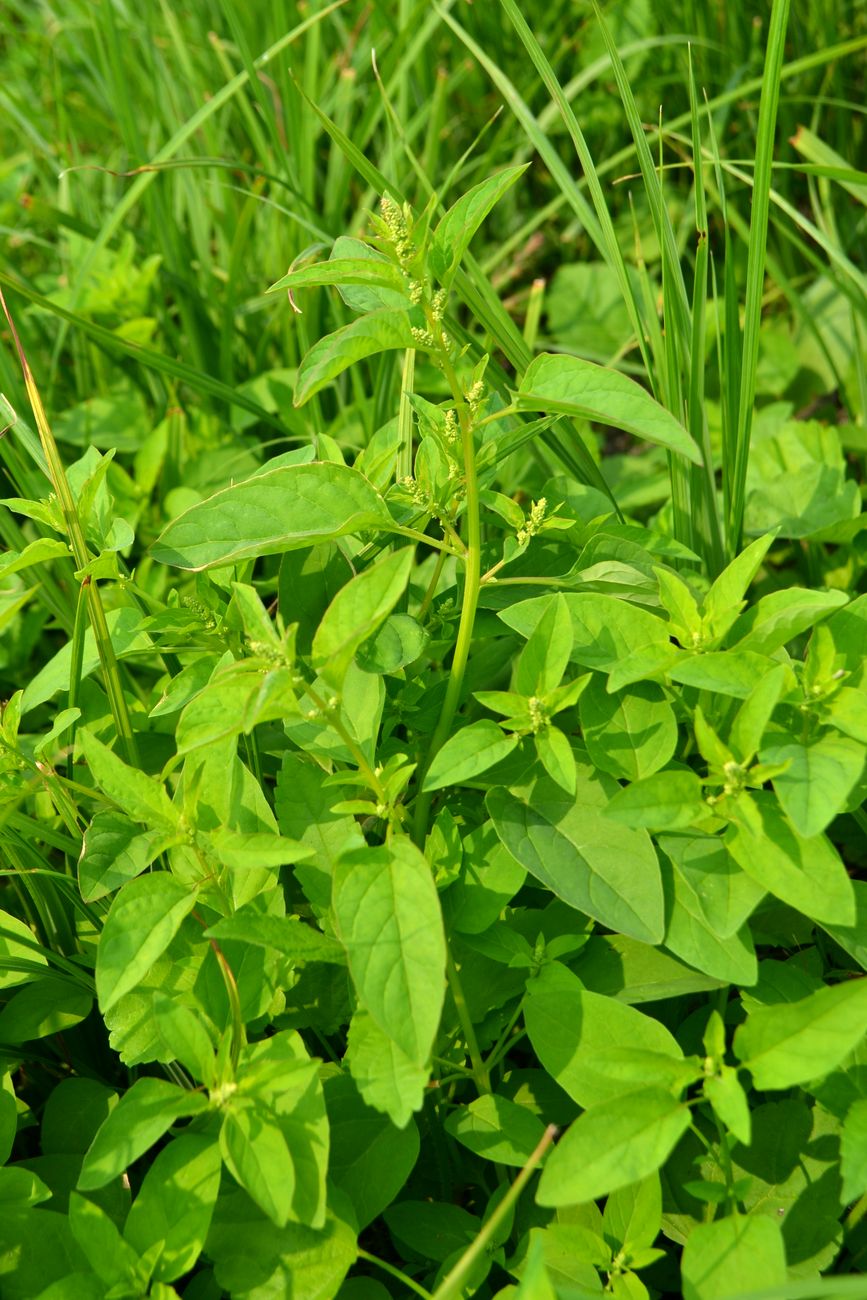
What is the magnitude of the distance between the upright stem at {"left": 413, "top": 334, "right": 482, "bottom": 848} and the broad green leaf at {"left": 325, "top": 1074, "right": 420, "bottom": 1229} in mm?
304

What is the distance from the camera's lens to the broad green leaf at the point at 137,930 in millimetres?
1097

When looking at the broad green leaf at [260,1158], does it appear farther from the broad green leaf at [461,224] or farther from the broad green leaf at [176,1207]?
the broad green leaf at [461,224]

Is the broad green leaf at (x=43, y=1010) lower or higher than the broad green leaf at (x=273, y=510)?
lower

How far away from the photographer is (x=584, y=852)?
3.90 ft

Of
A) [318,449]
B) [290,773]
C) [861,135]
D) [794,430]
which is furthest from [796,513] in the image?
[861,135]

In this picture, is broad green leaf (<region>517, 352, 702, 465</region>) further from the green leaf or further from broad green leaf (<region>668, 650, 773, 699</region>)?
the green leaf

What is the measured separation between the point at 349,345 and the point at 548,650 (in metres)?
0.39

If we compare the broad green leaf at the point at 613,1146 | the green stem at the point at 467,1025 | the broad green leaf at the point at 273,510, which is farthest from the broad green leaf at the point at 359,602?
the broad green leaf at the point at 613,1146

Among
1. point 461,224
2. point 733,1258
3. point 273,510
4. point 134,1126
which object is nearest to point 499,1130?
point 733,1258

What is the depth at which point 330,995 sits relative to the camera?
4.36ft

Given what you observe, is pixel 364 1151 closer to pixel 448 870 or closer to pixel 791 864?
pixel 448 870

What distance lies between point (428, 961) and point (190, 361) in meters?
1.84

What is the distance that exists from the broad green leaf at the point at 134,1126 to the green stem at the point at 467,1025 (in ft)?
0.93

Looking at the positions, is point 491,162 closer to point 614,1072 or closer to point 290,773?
point 290,773
